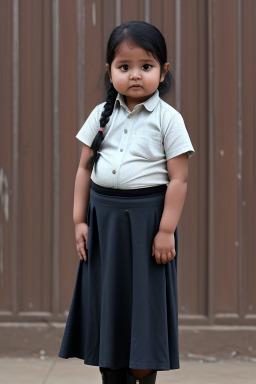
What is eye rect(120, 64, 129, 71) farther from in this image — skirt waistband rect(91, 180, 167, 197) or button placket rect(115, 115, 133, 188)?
skirt waistband rect(91, 180, 167, 197)

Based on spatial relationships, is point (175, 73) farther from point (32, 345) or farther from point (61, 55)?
point (32, 345)

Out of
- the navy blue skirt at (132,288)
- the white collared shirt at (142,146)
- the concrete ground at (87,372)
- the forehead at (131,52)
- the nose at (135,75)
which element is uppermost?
the forehead at (131,52)

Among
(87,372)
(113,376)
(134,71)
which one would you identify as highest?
(134,71)

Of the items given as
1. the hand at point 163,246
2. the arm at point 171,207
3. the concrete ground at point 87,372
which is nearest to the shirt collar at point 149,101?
the arm at point 171,207

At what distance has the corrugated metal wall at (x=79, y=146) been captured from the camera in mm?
4281

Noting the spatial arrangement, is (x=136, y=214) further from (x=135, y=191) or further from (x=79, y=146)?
(x=79, y=146)

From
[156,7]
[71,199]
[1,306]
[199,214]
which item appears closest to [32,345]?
[1,306]

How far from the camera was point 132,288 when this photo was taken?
281 centimetres

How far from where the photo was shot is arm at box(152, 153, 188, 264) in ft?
9.07

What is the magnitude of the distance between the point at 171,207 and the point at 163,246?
0.16 metres

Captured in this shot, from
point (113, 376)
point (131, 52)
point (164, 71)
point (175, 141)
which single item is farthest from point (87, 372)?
point (131, 52)

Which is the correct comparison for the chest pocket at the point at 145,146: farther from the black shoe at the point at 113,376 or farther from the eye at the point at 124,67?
the black shoe at the point at 113,376

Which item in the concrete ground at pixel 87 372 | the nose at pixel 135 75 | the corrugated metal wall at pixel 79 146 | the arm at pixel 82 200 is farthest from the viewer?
the corrugated metal wall at pixel 79 146

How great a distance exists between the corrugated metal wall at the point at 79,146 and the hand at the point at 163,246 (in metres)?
1.52
